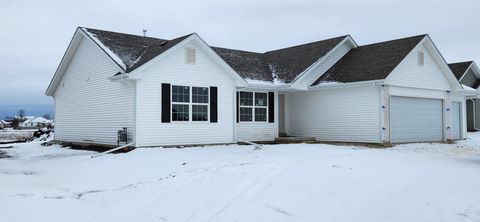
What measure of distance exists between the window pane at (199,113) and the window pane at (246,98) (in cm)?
273

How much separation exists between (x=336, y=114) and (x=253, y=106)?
147 inches

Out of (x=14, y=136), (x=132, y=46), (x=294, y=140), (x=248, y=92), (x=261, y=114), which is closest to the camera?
(x=132, y=46)

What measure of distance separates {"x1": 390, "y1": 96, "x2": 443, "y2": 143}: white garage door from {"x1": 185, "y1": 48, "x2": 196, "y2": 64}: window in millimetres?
8811

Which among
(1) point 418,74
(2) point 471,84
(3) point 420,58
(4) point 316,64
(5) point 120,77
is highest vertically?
(3) point 420,58

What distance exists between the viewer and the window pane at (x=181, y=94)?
16.5 m

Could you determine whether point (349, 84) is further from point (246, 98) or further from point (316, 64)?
point (246, 98)

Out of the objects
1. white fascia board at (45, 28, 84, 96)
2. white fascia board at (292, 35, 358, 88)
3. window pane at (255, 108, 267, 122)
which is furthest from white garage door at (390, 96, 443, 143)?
white fascia board at (45, 28, 84, 96)

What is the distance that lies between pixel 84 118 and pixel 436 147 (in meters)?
14.9

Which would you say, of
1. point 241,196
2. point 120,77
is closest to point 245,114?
point 120,77

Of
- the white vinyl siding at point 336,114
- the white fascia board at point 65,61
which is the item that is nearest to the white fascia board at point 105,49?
the white fascia board at point 65,61

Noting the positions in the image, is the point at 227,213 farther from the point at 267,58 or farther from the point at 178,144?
the point at 267,58

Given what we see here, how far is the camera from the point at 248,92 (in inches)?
790

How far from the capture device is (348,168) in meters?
11.5

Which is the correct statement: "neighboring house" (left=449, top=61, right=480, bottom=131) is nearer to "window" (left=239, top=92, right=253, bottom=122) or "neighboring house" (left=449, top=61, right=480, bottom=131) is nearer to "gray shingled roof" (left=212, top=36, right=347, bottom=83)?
"gray shingled roof" (left=212, top=36, right=347, bottom=83)
